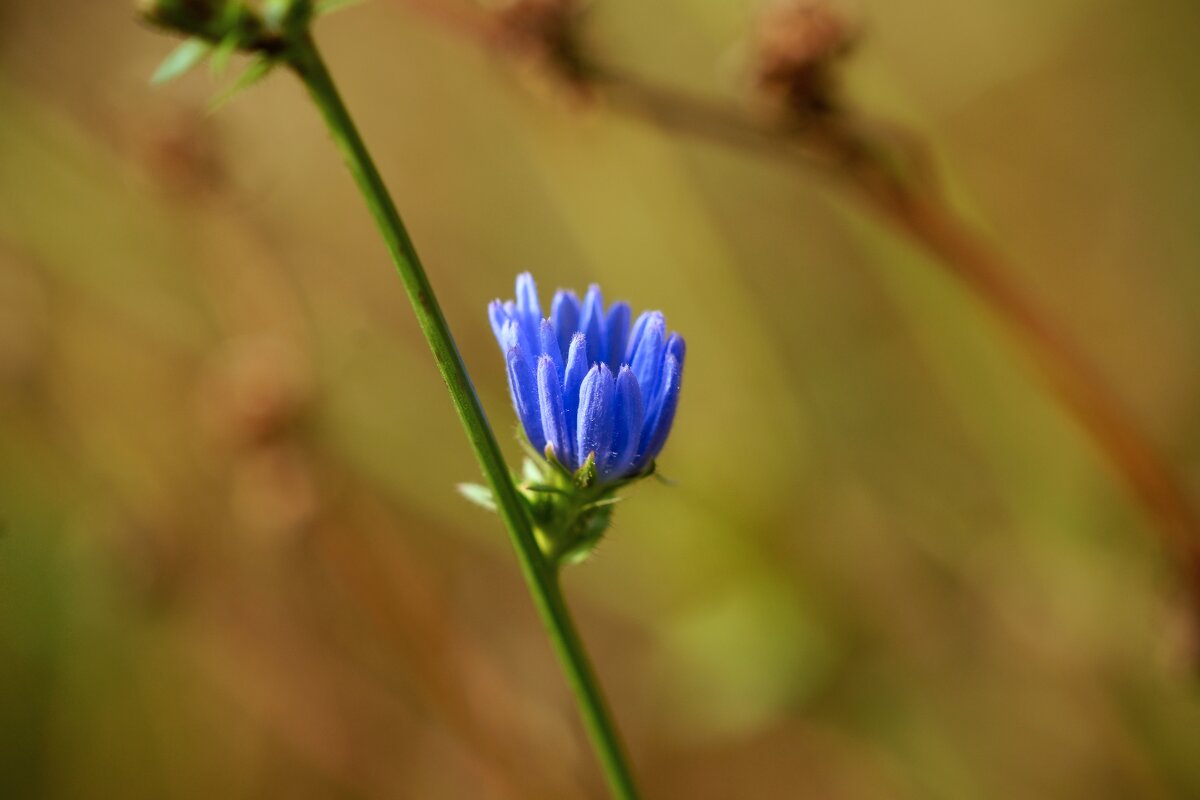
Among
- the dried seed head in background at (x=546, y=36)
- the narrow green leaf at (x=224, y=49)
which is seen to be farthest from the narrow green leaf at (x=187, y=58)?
the dried seed head in background at (x=546, y=36)

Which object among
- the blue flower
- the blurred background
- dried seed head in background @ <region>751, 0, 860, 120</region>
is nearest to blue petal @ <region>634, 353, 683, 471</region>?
the blue flower

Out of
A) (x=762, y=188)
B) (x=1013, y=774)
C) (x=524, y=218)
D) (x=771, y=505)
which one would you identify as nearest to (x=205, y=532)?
(x=524, y=218)

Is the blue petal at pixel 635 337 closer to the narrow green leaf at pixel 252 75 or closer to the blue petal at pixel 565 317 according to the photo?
the blue petal at pixel 565 317

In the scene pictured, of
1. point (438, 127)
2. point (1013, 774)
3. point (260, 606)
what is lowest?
point (1013, 774)

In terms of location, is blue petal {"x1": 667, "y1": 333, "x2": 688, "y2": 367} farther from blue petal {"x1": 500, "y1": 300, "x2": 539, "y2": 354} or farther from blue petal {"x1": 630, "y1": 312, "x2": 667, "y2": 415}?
blue petal {"x1": 500, "y1": 300, "x2": 539, "y2": 354}

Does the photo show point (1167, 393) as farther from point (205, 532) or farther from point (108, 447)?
point (108, 447)

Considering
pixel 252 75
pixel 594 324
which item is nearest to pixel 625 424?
pixel 594 324
